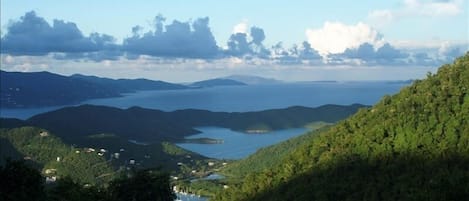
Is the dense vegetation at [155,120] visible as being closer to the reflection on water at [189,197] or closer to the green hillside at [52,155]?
the green hillside at [52,155]

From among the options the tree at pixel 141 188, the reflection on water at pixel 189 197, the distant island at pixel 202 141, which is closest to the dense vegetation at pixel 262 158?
the reflection on water at pixel 189 197

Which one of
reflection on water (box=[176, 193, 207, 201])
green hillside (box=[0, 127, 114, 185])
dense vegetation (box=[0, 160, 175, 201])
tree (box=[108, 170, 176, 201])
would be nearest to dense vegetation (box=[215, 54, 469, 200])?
tree (box=[108, 170, 176, 201])

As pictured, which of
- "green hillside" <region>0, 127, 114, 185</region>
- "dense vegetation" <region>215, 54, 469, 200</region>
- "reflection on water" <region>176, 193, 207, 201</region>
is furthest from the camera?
"green hillside" <region>0, 127, 114, 185</region>

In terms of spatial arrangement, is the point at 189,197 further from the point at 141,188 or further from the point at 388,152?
the point at 388,152

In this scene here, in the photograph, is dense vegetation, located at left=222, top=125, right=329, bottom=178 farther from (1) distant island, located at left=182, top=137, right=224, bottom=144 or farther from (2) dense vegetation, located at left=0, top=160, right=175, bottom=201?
(2) dense vegetation, located at left=0, top=160, right=175, bottom=201

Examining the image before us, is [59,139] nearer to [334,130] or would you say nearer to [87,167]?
[87,167]

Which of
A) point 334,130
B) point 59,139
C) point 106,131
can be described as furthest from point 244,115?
point 334,130
